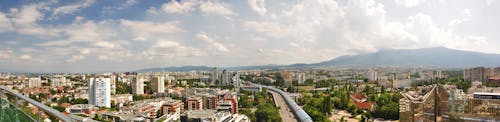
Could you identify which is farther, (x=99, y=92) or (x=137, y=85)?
(x=137, y=85)

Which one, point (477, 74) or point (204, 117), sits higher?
point (477, 74)

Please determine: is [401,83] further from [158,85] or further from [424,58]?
[424,58]

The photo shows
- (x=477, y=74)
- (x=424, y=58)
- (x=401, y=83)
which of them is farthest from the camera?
(x=424, y=58)

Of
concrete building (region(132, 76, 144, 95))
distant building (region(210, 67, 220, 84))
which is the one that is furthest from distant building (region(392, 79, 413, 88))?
concrete building (region(132, 76, 144, 95))

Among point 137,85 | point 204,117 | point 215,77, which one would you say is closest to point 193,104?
point 204,117

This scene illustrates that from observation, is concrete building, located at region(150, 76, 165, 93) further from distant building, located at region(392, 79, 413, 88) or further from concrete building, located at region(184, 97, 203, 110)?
distant building, located at region(392, 79, 413, 88)

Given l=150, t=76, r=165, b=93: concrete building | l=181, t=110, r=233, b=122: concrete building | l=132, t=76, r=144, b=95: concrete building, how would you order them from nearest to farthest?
l=181, t=110, r=233, b=122: concrete building < l=132, t=76, r=144, b=95: concrete building < l=150, t=76, r=165, b=93: concrete building

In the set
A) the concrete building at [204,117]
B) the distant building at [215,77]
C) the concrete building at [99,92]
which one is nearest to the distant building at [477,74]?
the concrete building at [204,117]

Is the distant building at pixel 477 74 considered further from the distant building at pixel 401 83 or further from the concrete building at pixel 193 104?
the concrete building at pixel 193 104
